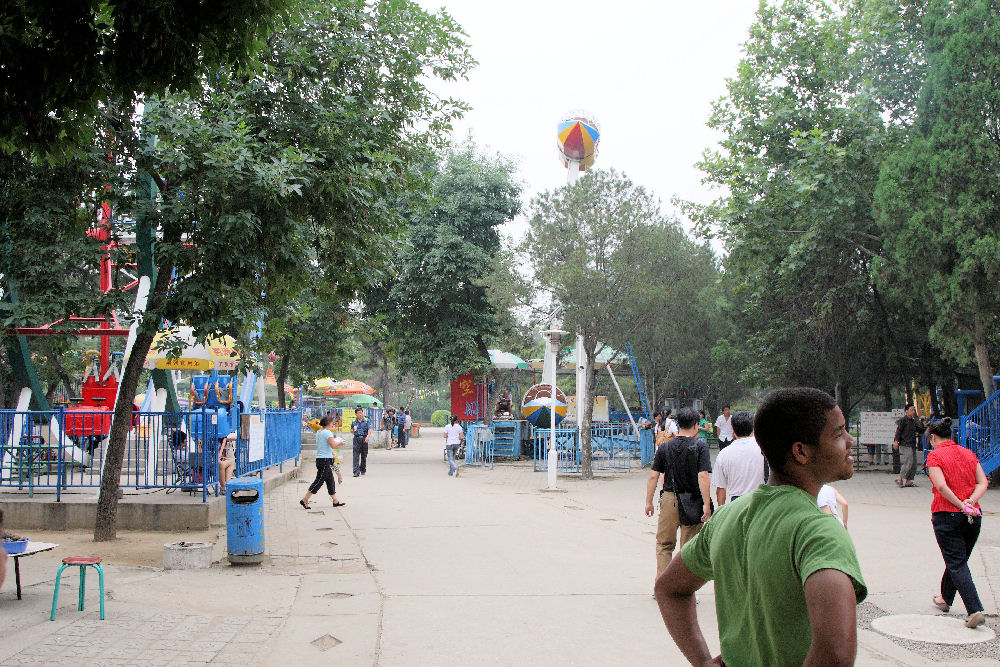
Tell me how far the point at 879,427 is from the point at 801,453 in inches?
933

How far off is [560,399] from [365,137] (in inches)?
717

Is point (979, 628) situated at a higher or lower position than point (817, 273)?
lower

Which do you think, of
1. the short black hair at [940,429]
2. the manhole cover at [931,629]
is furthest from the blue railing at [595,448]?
the manhole cover at [931,629]

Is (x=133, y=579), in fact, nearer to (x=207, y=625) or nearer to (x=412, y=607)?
(x=207, y=625)

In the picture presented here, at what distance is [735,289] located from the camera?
2119 cm

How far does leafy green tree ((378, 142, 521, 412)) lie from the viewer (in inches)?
1111

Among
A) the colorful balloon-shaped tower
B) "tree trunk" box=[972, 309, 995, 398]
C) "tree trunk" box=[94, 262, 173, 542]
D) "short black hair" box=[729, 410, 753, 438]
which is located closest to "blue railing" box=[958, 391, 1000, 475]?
"tree trunk" box=[972, 309, 995, 398]

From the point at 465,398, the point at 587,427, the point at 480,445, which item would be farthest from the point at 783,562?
the point at 465,398

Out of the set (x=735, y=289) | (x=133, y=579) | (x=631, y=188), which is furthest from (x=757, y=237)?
(x=133, y=579)

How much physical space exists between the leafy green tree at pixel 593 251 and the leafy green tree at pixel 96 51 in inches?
570

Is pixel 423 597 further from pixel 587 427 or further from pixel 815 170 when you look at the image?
pixel 815 170

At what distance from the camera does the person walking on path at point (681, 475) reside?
7.05 meters

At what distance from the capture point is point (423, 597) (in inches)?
296

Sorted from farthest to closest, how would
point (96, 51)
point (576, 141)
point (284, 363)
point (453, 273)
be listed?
1. point (453, 273)
2. point (576, 141)
3. point (284, 363)
4. point (96, 51)
